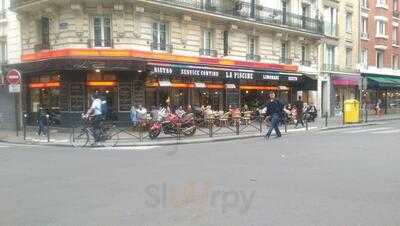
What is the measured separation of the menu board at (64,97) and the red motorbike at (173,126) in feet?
18.5

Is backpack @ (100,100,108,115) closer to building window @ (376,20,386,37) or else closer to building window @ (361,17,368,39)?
building window @ (361,17,368,39)

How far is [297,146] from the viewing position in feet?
52.9

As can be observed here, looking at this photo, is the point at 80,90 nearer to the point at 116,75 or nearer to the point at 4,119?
the point at 116,75

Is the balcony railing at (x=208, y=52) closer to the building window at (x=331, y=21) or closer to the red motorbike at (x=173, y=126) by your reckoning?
the red motorbike at (x=173, y=126)

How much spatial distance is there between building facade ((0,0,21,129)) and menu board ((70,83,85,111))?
497 cm

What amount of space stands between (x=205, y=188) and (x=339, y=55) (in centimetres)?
3358

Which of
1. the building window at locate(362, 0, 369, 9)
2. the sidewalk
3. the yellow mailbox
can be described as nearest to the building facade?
the sidewalk

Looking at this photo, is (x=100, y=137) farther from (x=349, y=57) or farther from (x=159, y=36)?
(x=349, y=57)

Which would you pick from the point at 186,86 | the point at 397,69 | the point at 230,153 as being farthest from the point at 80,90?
the point at 397,69

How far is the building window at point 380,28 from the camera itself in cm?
4534

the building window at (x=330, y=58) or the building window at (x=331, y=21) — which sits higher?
the building window at (x=331, y=21)

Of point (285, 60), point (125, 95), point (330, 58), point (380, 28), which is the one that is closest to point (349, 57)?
point (330, 58)

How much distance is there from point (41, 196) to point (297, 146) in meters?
9.28

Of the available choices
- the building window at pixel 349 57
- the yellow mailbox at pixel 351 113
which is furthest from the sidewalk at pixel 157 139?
the building window at pixel 349 57
